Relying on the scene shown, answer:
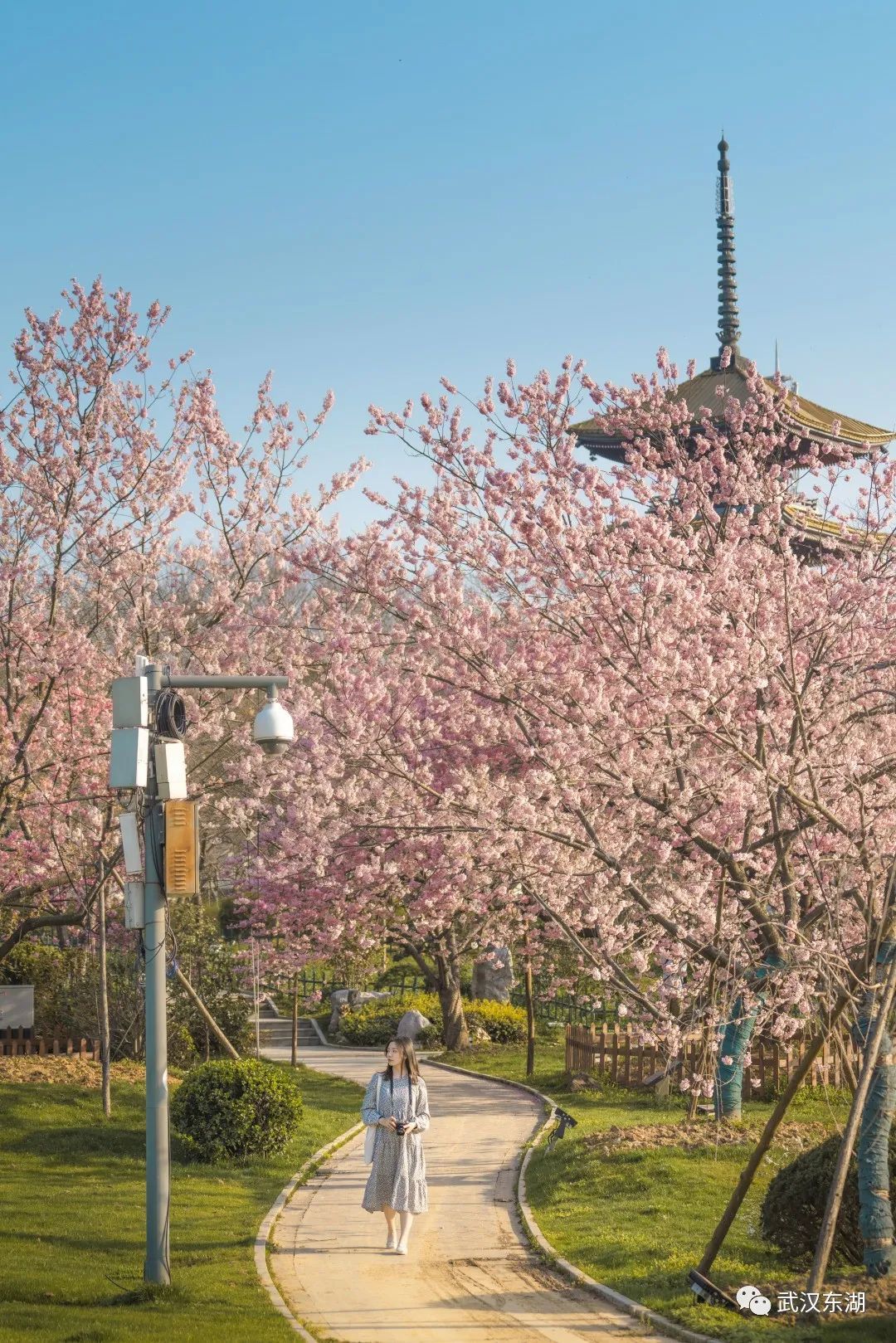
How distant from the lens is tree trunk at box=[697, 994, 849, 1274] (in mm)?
8984

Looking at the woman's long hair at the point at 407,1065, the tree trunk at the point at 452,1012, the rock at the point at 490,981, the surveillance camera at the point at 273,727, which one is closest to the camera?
the surveillance camera at the point at 273,727

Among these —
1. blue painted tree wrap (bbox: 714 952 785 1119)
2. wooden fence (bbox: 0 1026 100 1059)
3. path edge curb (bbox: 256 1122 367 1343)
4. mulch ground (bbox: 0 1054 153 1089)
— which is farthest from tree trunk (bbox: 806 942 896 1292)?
wooden fence (bbox: 0 1026 100 1059)

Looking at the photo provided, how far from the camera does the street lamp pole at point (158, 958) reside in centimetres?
980

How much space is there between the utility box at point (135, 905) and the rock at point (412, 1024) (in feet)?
53.7

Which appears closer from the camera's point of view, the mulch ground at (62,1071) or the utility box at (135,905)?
the utility box at (135,905)

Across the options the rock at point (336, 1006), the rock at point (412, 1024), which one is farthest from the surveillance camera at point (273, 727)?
the rock at point (336, 1006)

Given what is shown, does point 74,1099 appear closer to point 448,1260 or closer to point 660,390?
point 448,1260

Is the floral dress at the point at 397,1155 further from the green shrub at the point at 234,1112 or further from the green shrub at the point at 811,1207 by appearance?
the green shrub at the point at 234,1112

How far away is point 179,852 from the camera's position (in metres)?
9.94

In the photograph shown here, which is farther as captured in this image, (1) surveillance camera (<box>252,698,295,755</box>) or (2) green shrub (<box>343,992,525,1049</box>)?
(2) green shrub (<box>343,992,525,1049</box>)
